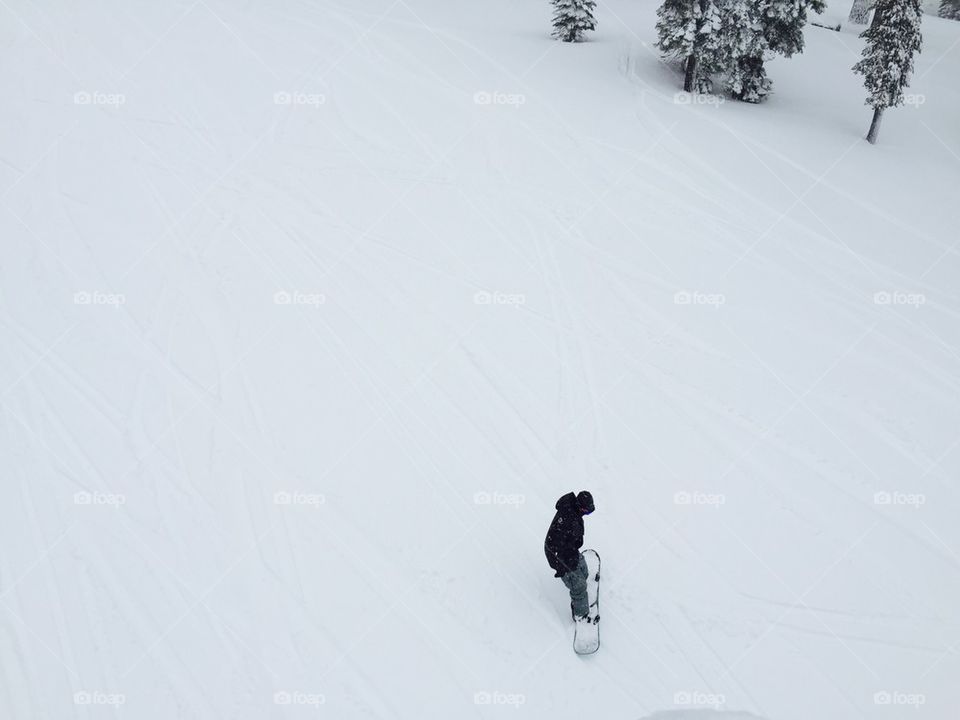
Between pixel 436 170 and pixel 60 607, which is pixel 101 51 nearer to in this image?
pixel 436 170

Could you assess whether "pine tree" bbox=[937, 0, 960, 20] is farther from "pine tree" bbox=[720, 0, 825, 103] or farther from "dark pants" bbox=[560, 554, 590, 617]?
"dark pants" bbox=[560, 554, 590, 617]

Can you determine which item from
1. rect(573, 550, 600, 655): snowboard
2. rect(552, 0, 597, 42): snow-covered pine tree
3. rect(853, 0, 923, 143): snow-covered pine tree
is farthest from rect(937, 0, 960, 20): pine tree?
rect(573, 550, 600, 655): snowboard

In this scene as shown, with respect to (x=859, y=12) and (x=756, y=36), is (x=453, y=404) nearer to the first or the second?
(x=756, y=36)

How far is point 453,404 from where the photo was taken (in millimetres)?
9750

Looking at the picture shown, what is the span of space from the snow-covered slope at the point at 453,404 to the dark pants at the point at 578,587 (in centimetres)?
35

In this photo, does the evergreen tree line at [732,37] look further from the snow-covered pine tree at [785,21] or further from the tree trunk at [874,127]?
the tree trunk at [874,127]

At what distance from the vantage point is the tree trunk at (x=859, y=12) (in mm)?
30484

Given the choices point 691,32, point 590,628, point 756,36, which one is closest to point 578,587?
point 590,628

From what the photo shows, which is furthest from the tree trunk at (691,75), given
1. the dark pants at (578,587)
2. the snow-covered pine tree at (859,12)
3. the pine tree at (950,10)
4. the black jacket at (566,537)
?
the pine tree at (950,10)

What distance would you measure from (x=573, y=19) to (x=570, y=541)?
22.2 metres

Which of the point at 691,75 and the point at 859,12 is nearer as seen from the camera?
the point at 691,75

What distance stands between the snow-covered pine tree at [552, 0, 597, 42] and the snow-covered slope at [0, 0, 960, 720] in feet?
24.6

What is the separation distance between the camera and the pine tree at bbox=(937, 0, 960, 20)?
106 ft

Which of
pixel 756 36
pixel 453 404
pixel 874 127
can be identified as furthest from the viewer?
pixel 756 36
